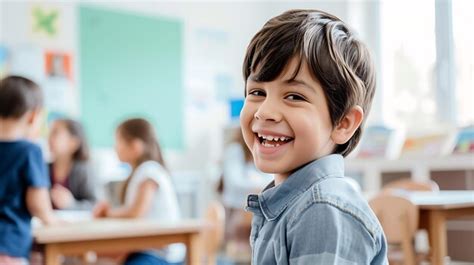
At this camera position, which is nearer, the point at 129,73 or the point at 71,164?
the point at 71,164

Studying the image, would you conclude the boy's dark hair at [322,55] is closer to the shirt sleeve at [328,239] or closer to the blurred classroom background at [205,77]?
the shirt sleeve at [328,239]

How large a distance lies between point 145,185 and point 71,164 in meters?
1.15

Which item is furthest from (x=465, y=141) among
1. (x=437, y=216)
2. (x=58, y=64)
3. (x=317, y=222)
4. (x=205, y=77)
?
(x=317, y=222)

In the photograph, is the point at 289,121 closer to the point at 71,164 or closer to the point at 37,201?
the point at 37,201

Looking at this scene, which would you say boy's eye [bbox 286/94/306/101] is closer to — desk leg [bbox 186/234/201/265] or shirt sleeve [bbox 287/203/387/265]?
shirt sleeve [bbox 287/203/387/265]

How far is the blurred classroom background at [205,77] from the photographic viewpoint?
195 inches

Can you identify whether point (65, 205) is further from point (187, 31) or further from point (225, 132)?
point (187, 31)

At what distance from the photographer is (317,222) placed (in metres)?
0.93

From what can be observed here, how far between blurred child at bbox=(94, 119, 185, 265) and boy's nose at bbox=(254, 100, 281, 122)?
6.00ft

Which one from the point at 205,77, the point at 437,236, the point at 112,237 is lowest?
the point at 437,236

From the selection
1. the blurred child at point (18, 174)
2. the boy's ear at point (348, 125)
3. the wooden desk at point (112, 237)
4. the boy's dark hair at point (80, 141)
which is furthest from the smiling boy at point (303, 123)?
the boy's dark hair at point (80, 141)

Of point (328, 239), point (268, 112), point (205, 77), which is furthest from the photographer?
point (205, 77)

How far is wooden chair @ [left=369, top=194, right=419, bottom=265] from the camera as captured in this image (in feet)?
9.23

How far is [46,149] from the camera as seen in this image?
16.0ft
